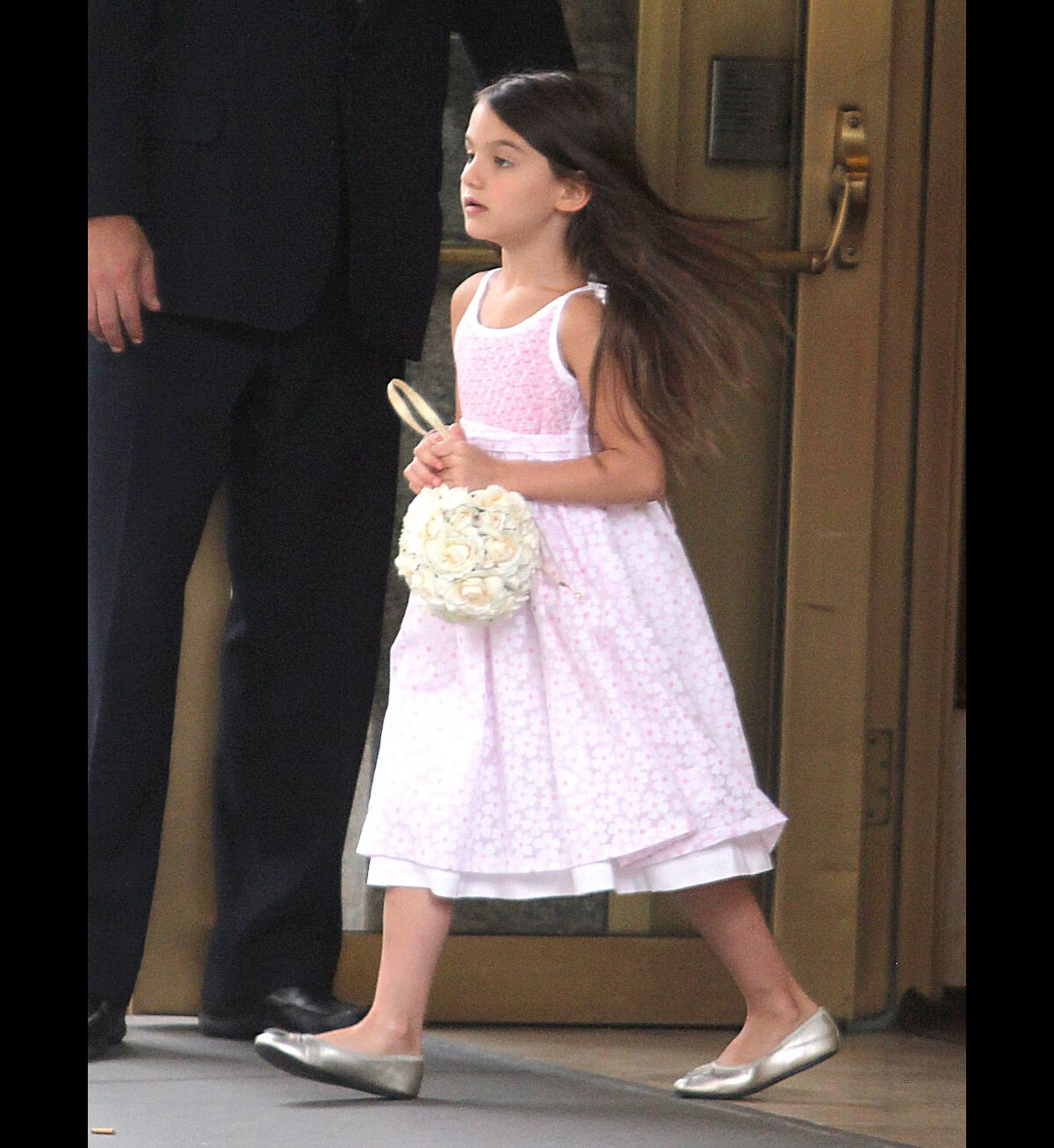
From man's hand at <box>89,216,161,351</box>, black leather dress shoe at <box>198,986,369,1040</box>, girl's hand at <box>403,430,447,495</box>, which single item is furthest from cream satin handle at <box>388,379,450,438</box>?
black leather dress shoe at <box>198,986,369,1040</box>

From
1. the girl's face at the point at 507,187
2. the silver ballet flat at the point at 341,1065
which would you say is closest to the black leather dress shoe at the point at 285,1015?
the silver ballet flat at the point at 341,1065

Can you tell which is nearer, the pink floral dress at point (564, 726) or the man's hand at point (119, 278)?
the pink floral dress at point (564, 726)

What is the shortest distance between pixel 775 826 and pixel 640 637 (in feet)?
0.80

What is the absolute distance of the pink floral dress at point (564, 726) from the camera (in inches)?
82.7

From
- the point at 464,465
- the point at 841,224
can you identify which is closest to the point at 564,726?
the point at 464,465

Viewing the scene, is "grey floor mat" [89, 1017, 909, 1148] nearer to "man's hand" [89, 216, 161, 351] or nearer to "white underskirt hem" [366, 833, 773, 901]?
"white underskirt hem" [366, 833, 773, 901]

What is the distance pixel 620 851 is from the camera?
208cm

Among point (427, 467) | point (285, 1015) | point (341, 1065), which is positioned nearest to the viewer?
point (341, 1065)

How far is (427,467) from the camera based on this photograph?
2.14m

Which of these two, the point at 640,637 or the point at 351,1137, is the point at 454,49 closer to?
the point at 640,637

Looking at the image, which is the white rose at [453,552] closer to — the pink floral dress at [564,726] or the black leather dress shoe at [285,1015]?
the pink floral dress at [564,726]

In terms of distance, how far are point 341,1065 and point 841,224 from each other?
1.18 metres

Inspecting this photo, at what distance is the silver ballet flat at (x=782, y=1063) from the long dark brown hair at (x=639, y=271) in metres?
0.62

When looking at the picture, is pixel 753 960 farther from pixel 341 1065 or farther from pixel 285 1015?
pixel 285 1015
